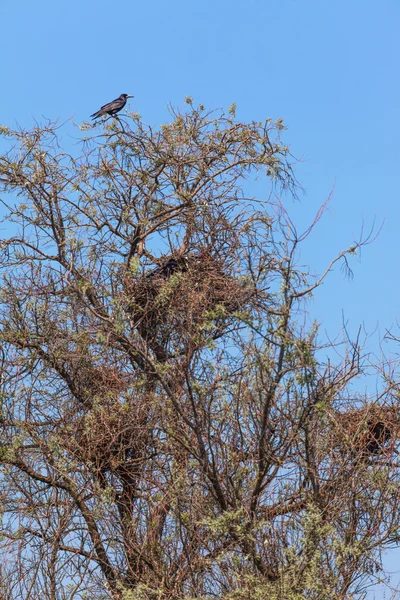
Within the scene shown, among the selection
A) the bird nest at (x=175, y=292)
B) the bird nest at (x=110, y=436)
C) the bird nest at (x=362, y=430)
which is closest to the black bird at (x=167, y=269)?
the bird nest at (x=175, y=292)

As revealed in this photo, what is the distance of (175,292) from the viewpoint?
30.4ft

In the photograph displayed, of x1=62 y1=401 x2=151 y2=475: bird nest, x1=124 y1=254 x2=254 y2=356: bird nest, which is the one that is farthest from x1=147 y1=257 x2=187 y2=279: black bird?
x1=62 y1=401 x2=151 y2=475: bird nest

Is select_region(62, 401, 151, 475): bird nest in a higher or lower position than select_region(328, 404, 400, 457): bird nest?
higher

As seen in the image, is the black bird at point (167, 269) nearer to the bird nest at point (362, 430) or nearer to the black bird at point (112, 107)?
the black bird at point (112, 107)

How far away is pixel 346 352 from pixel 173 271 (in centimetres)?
280

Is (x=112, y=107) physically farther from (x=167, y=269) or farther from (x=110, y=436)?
(x=110, y=436)

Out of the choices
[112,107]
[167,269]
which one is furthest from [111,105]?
[167,269]

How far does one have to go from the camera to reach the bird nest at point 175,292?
9156 millimetres

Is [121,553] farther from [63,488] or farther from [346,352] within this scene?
[346,352]

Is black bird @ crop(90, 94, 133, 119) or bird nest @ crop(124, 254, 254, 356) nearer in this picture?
bird nest @ crop(124, 254, 254, 356)

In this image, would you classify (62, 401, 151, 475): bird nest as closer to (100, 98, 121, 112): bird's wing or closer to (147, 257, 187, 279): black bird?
(147, 257, 187, 279): black bird

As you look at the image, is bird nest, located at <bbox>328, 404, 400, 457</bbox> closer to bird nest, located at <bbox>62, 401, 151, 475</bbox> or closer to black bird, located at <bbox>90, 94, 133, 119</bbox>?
bird nest, located at <bbox>62, 401, 151, 475</bbox>

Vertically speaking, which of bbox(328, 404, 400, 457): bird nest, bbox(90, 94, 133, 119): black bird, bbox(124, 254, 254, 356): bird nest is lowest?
bbox(328, 404, 400, 457): bird nest

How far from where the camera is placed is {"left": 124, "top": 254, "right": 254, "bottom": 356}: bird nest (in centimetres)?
916
